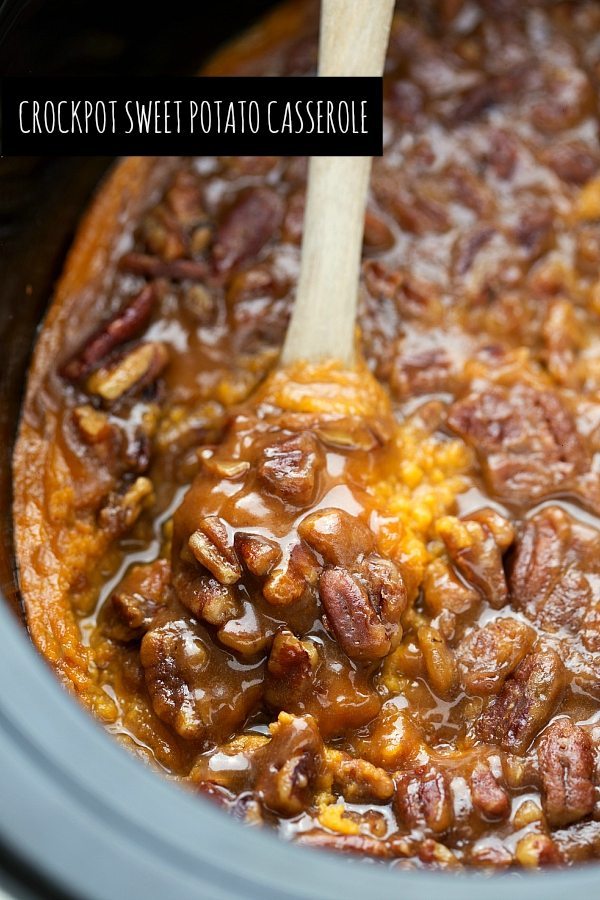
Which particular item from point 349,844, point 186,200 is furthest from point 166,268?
point 349,844

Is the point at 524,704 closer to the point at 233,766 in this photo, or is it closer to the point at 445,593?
the point at 445,593

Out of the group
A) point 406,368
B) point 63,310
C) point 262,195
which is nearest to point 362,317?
point 406,368

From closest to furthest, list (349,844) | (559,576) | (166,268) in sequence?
(349,844)
(559,576)
(166,268)

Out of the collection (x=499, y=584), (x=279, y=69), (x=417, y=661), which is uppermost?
(x=279, y=69)

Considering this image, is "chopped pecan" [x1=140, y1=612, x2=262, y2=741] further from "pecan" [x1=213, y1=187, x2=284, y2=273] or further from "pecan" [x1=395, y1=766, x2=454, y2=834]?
"pecan" [x1=213, y1=187, x2=284, y2=273]

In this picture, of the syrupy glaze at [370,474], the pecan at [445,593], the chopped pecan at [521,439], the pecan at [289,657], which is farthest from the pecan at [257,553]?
the chopped pecan at [521,439]

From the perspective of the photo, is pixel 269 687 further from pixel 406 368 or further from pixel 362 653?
pixel 406 368
